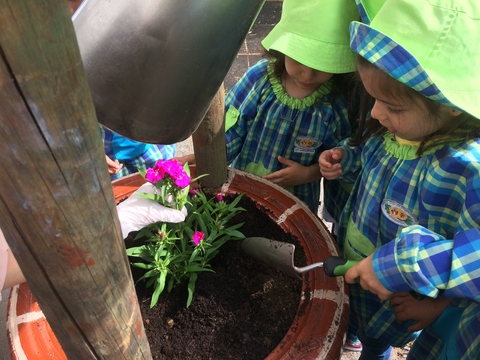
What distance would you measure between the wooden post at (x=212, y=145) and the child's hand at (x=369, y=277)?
2.05ft

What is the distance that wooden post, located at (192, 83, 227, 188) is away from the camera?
4.34ft

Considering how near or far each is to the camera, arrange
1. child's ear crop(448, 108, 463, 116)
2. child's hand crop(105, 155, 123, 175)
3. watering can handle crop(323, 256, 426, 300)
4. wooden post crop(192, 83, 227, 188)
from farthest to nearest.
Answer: child's hand crop(105, 155, 123, 175), wooden post crop(192, 83, 227, 188), watering can handle crop(323, 256, 426, 300), child's ear crop(448, 108, 463, 116)

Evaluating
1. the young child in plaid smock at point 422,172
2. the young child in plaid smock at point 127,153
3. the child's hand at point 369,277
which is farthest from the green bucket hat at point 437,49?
the young child in plaid smock at point 127,153

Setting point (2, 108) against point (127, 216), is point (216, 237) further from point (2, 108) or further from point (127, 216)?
point (2, 108)

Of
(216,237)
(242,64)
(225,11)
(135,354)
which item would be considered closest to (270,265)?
(216,237)

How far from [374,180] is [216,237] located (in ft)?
1.86

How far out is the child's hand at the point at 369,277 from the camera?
101 centimetres

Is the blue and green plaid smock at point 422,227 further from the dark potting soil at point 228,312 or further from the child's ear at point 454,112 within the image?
the dark potting soil at point 228,312

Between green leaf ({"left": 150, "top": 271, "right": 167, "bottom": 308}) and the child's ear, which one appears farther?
green leaf ({"left": 150, "top": 271, "right": 167, "bottom": 308})

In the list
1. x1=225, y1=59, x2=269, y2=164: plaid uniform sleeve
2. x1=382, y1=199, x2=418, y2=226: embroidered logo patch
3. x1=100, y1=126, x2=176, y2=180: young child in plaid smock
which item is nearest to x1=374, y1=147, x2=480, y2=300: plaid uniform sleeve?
x1=382, y1=199, x2=418, y2=226: embroidered logo patch

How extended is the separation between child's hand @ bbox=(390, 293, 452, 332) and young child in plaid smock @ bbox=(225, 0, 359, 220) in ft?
2.06

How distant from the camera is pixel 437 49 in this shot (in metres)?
0.84

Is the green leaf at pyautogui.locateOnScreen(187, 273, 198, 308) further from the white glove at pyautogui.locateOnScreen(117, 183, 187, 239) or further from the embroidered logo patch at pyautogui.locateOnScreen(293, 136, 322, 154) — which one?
the embroidered logo patch at pyautogui.locateOnScreen(293, 136, 322, 154)

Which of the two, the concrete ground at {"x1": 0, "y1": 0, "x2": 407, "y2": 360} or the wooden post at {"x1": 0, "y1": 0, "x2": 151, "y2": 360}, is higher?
the wooden post at {"x1": 0, "y1": 0, "x2": 151, "y2": 360}
